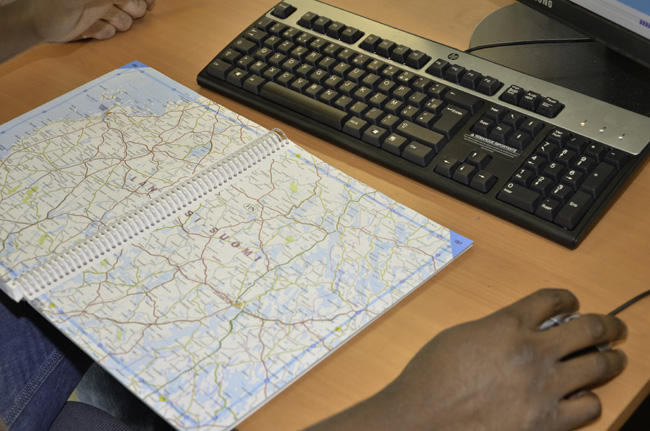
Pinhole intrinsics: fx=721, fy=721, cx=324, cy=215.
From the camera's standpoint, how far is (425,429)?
0.54 meters

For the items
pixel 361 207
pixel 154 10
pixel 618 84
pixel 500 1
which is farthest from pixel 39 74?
pixel 618 84

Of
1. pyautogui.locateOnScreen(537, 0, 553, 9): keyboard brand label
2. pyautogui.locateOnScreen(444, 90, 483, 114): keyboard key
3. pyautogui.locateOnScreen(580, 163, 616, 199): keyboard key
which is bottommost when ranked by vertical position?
pyautogui.locateOnScreen(580, 163, 616, 199): keyboard key

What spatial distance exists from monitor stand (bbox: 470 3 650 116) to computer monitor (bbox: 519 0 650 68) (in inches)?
1.8

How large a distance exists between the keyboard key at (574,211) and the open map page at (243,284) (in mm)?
89

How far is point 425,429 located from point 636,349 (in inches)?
7.5

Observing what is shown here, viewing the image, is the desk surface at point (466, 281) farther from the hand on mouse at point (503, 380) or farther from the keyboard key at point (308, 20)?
the keyboard key at point (308, 20)

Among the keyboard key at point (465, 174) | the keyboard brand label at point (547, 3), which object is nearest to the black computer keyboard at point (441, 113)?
the keyboard key at point (465, 174)

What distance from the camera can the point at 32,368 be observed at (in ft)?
2.89

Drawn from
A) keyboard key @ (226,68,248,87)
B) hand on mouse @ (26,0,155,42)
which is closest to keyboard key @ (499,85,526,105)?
keyboard key @ (226,68,248,87)

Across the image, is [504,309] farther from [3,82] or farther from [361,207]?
[3,82]

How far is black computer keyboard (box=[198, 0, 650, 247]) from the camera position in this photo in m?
0.70

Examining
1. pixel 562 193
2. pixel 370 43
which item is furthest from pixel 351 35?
pixel 562 193

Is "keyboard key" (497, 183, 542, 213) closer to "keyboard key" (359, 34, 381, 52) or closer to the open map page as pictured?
the open map page

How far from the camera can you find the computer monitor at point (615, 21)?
2.46 ft
